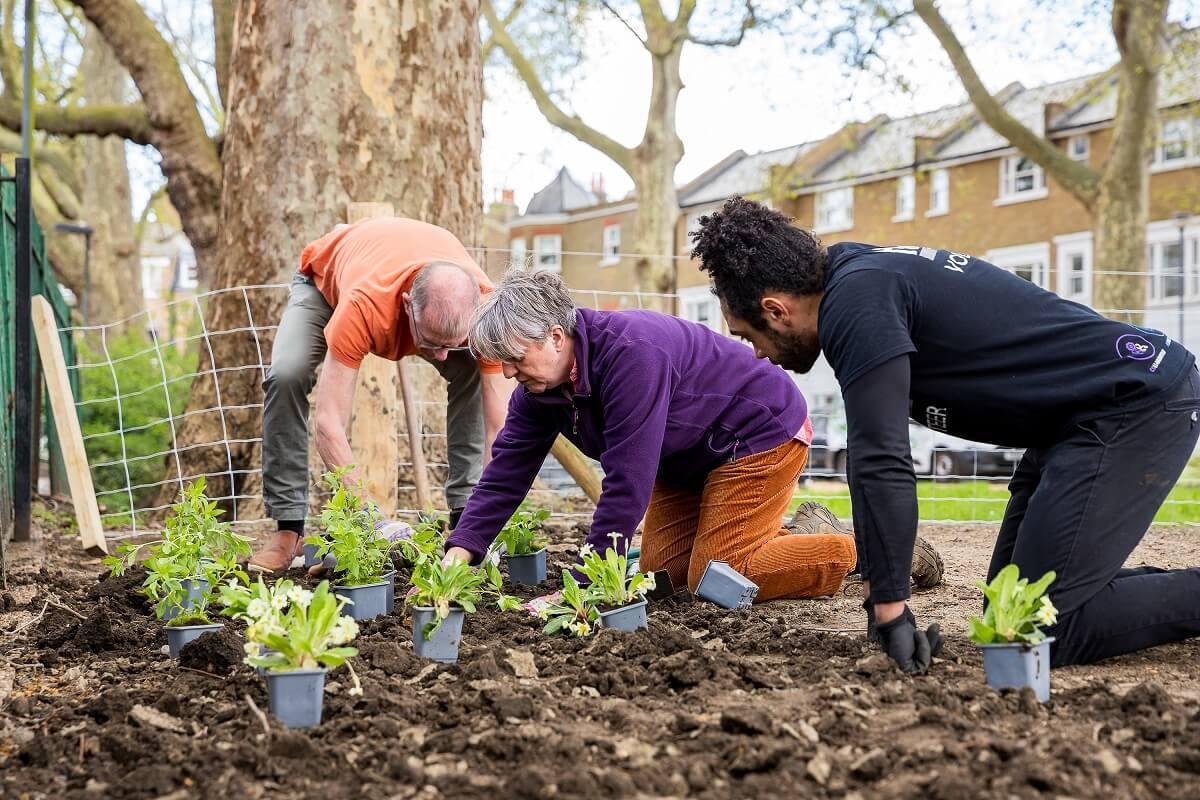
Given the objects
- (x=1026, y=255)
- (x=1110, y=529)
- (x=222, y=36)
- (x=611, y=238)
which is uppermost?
(x=222, y=36)

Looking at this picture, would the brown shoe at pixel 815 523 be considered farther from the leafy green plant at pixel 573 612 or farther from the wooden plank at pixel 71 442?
the wooden plank at pixel 71 442

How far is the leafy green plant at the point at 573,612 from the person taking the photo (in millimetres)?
3180

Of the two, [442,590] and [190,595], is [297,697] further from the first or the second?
[190,595]

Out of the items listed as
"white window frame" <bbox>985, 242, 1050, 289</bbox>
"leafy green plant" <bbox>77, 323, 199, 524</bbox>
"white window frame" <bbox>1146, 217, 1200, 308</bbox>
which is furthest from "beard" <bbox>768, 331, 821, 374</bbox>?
"white window frame" <bbox>985, 242, 1050, 289</bbox>

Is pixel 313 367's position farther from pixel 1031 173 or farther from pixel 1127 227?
pixel 1031 173

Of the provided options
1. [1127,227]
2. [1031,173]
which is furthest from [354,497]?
[1031,173]

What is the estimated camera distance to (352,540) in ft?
12.0

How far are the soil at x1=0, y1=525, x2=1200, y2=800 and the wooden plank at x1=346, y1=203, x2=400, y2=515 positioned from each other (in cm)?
214

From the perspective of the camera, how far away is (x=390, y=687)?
8.88ft

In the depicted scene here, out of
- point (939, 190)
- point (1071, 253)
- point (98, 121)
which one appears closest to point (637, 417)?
point (98, 121)

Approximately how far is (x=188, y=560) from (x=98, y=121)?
691cm

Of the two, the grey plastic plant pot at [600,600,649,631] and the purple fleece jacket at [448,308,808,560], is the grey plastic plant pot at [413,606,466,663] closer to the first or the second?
the grey plastic plant pot at [600,600,649,631]

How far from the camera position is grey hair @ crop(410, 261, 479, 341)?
166 inches

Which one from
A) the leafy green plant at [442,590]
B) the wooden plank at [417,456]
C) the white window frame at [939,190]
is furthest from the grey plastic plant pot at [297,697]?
the white window frame at [939,190]
